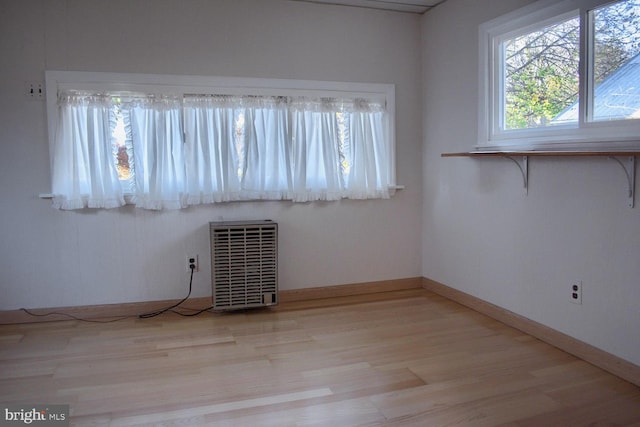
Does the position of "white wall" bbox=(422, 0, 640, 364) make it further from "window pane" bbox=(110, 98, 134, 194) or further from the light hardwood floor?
"window pane" bbox=(110, 98, 134, 194)

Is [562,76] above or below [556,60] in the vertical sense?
below

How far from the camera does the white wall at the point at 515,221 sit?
2.89 m

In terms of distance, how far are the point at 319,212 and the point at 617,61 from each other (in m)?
2.46

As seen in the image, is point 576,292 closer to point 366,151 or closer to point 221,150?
point 366,151

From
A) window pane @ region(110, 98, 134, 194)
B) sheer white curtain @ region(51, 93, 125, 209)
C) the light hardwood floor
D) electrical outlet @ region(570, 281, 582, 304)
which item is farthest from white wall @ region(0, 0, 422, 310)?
electrical outlet @ region(570, 281, 582, 304)

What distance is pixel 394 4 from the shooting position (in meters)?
4.44

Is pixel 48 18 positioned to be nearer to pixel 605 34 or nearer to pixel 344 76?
pixel 344 76

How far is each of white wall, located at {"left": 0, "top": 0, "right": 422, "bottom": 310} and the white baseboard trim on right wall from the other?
0.70 m

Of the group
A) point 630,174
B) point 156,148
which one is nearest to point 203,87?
point 156,148

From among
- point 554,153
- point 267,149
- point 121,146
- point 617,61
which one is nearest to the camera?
point 617,61

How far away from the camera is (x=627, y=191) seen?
2.80 metres

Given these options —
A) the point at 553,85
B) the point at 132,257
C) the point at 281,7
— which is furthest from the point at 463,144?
the point at 132,257

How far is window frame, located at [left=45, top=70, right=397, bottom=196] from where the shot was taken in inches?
150

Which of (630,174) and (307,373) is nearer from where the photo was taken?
(630,174)
